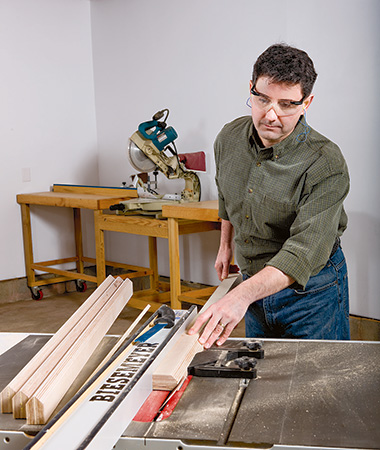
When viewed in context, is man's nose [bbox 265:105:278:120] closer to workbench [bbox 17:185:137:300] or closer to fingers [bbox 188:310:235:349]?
fingers [bbox 188:310:235:349]

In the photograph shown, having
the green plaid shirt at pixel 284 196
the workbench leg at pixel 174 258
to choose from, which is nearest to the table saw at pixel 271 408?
the green plaid shirt at pixel 284 196

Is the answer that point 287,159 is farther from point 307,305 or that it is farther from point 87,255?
point 87,255

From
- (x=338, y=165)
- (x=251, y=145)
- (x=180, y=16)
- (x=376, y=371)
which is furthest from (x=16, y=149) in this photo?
(x=376, y=371)

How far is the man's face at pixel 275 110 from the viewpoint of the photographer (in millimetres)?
1499

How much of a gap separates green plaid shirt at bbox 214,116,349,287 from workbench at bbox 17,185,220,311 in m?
1.38

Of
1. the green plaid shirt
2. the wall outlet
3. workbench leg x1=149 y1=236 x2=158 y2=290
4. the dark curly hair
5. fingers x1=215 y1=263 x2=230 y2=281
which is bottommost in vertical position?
workbench leg x1=149 y1=236 x2=158 y2=290

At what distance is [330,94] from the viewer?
3.16 m

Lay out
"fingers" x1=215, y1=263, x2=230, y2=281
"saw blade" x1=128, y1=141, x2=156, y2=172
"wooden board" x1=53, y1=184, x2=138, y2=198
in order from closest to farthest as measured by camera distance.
Result: "fingers" x1=215, y1=263, x2=230, y2=281
"saw blade" x1=128, y1=141, x2=156, y2=172
"wooden board" x1=53, y1=184, x2=138, y2=198

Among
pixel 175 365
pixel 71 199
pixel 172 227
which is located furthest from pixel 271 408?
Result: pixel 71 199

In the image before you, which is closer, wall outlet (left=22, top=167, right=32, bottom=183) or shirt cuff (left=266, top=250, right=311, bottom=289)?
shirt cuff (left=266, top=250, right=311, bottom=289)

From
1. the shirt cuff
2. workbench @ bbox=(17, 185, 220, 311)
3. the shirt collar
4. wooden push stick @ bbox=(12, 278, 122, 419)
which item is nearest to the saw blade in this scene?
workbench @ bbox=(17, 185, 220, 311)

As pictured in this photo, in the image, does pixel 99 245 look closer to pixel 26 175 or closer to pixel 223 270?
pixel 26 175

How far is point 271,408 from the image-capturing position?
3.52ft

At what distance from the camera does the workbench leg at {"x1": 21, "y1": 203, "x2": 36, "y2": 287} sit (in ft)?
14.7
